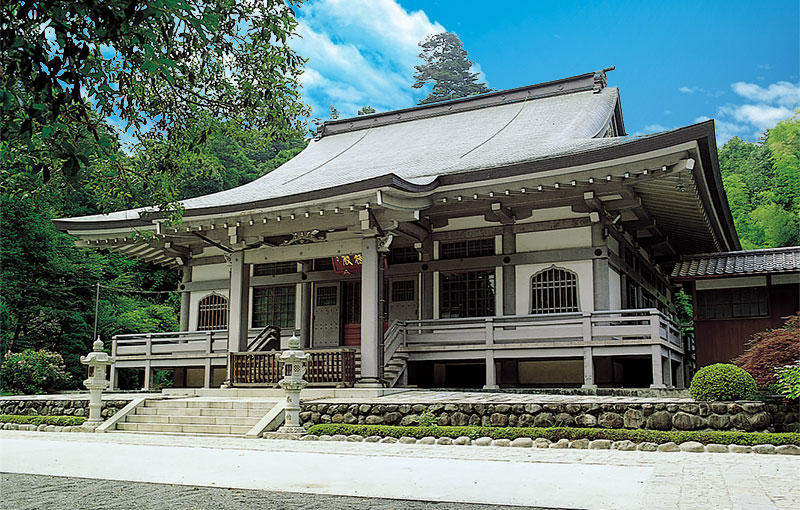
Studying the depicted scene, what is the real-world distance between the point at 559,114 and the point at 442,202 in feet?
22.0

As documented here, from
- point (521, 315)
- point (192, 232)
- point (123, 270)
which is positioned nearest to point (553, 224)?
point (521, 315)

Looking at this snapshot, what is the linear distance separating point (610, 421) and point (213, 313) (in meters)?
12.9

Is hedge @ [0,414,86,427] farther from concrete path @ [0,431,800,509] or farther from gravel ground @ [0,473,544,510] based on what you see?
gravel ground @ [0,473,544,510]

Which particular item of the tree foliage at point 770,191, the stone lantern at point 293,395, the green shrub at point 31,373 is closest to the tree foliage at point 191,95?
the stone lantern at point 293,395

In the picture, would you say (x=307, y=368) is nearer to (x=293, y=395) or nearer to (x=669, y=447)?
(x=293, y=395)

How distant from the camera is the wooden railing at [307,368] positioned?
14531mm

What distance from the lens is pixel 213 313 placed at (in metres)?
20.3

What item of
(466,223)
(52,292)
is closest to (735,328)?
(466,223)

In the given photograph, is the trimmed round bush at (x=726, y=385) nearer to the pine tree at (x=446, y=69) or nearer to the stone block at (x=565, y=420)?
the stone block at (x=565, y=420)

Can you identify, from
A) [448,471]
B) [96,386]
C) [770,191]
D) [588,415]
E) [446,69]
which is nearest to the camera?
[448,471]

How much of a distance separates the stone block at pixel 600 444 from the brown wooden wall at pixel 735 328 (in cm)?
842

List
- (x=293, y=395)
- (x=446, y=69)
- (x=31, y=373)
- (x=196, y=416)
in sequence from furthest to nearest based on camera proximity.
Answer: (x=446, y=69) < (x=31, y=373) < (x=196, y=416) < (x=293, y=395)

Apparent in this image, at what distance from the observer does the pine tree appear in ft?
187

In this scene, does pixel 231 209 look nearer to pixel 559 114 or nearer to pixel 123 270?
pixel 559 114
